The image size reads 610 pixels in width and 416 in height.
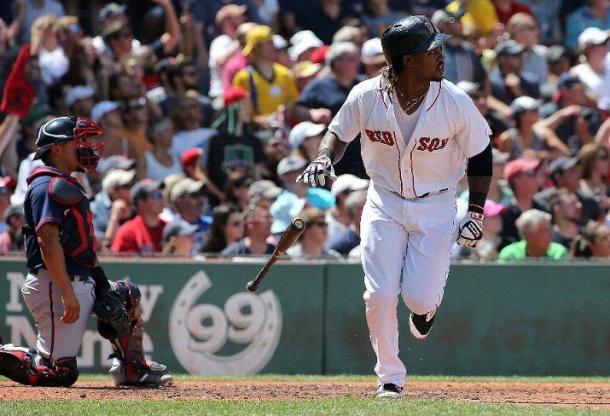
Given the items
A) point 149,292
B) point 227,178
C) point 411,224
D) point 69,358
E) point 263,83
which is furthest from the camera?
point 263,83

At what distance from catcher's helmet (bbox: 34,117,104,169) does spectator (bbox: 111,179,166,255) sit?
10.9 feet

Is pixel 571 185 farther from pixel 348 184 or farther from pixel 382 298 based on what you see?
pixel 382 298

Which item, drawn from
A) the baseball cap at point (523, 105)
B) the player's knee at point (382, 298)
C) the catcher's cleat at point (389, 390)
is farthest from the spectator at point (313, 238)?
the player's knee at point (382, 298)

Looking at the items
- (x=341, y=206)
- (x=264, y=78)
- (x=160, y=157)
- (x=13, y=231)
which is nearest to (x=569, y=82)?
(x=264, y=78)

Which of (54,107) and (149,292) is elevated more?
(54,107)

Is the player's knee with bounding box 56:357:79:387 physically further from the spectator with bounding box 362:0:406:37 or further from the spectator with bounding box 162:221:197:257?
the spectator with bounding box 362:0:406:37

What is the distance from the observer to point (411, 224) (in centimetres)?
721

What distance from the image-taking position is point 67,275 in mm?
7746

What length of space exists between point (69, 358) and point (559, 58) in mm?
8762

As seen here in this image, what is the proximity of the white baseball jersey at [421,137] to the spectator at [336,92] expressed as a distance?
559 cm

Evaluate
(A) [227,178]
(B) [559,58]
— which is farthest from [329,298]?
(B) [559,58]

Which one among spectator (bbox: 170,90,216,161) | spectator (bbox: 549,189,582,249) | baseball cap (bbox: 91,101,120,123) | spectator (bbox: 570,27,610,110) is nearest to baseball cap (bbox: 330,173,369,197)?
spectator (bbox: 170,90,216,161)

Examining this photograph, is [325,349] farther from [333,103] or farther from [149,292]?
[333,103]

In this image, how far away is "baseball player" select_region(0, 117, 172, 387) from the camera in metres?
7.81
